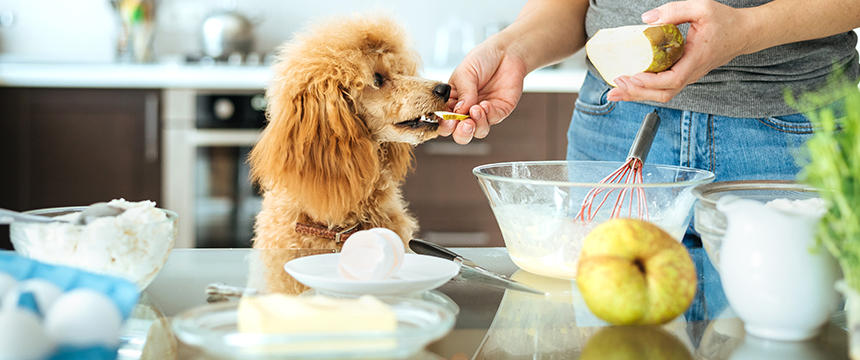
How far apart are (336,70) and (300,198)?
24 cm

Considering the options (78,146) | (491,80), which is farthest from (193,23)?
(491,80)

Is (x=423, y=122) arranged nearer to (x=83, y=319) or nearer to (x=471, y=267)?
(x=471, y=267)

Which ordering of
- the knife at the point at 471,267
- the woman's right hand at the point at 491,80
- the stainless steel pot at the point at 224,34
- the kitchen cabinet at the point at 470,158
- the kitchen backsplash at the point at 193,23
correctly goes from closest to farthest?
the knife at the point at 471,267 < the woman's right hand at the point at 491,80 < the kitchen cabinet at the point at 470,158 < the stainless steel pot at the point at 224,34 < the kitchen backsplash at the point at 193,23

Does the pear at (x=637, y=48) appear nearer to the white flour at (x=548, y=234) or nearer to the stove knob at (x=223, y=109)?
the white flour at (x=548, y=234)

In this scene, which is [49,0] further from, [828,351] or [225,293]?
[828,351]

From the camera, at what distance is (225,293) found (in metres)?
0.66

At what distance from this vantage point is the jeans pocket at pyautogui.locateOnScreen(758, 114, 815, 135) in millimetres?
1156

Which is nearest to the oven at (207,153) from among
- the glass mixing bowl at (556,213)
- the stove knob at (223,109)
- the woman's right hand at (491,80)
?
the stove knob at (223,109)

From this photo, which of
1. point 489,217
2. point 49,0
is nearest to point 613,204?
point 489,217

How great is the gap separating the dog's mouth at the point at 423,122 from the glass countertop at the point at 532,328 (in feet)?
2.07

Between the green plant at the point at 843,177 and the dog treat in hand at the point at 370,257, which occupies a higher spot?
the green plant at the point at 843,177

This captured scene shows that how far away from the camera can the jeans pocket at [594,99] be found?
1.29 m

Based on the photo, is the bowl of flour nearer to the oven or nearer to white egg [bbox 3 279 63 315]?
white egg [bbox 3 279 63 315]

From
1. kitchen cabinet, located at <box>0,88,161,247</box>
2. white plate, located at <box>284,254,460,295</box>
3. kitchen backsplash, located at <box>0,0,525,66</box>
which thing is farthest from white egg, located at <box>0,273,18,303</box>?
kitchen backsplash, located at <box>0,0,525,66</box>
